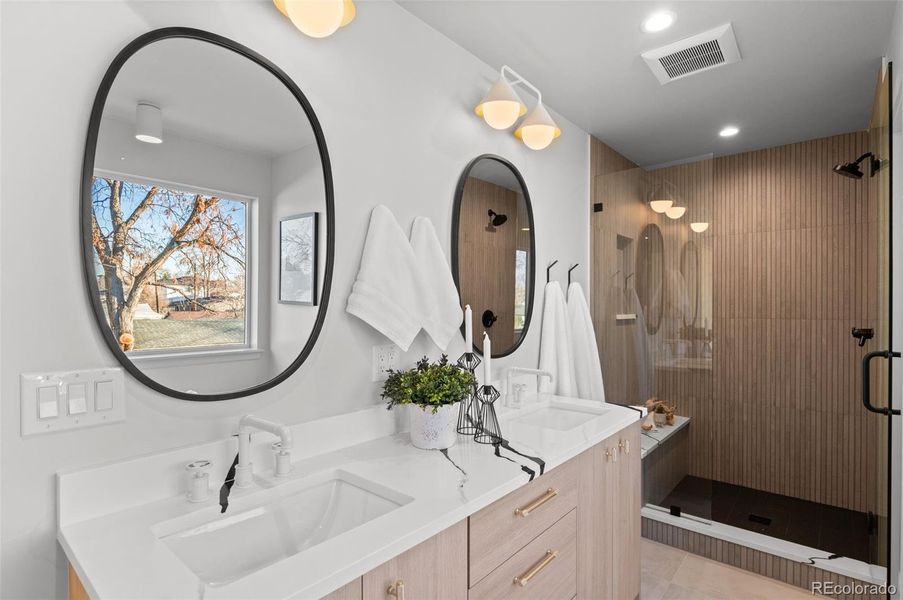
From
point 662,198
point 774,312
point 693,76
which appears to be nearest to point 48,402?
point 693,76

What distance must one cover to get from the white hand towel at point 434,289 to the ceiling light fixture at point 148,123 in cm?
86

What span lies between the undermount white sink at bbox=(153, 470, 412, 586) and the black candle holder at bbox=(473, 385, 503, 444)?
0.51 meters

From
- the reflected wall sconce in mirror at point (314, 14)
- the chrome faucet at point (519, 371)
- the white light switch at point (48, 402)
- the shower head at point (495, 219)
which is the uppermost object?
the reflected wall sconce in mirror at point (314, 14)

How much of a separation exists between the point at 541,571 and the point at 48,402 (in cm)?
131

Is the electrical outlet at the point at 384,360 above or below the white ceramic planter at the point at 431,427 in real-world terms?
above

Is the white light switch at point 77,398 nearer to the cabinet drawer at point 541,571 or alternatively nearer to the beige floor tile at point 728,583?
the cabinet drawer at point 541,571

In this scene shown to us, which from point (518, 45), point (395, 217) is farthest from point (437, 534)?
point (518, 45)

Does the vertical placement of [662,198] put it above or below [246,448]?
above

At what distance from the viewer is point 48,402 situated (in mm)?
1014

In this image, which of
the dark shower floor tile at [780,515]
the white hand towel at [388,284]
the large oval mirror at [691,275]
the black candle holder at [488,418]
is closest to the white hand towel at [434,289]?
the white hand towel at [388,284]

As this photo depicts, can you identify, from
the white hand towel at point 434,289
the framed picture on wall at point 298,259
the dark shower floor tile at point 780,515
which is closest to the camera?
the framed picture on wall at point 298,259

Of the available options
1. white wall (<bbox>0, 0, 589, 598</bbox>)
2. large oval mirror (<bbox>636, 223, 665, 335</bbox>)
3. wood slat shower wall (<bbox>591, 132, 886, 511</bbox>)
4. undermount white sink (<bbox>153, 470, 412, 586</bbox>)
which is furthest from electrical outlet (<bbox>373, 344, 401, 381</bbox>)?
large oval mirror (<bbox>636, 223, 665, 335</bbox>)

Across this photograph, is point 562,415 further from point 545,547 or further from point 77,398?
point 77,398

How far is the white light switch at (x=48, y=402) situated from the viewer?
100 centimetres
